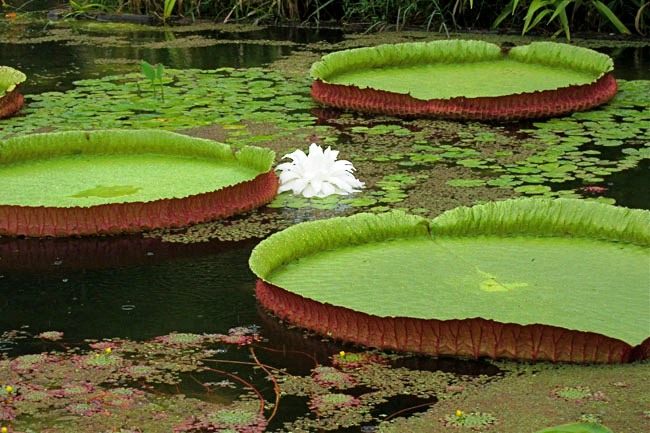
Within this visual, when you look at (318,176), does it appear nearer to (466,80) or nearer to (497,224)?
(497,224)


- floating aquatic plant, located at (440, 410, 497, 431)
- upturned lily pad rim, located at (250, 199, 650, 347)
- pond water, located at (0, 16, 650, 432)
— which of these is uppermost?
upturned lily pad rim, located at (250, 199, 650, 347)

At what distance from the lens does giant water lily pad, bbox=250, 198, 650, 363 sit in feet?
10.7

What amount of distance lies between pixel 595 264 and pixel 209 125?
283cm

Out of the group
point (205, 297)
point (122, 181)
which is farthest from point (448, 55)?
point (205, 297)

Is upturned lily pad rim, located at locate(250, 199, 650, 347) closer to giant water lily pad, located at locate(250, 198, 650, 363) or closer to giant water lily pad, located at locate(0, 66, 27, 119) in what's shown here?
giant water lily pad, located at locate(250, 198, 650, 363)

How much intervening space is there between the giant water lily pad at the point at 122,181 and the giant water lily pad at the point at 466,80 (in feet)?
4.83

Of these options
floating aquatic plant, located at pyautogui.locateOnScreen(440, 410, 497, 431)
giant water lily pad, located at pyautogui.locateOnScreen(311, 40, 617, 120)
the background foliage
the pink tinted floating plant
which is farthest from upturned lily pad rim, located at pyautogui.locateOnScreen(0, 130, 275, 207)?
the background foliage

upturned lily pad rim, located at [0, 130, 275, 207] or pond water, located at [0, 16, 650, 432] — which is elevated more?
upturned lily pad rim, located at [0, 130, 275, 207]

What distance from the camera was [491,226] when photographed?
3980 mm

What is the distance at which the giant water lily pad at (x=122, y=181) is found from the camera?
450 cm

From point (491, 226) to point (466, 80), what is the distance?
9.43 feet

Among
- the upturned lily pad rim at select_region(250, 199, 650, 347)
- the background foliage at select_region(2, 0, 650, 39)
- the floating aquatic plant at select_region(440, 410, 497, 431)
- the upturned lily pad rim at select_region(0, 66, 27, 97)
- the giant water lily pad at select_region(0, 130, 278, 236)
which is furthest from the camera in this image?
the background foliage at select_region(2, 0, 650, 39)

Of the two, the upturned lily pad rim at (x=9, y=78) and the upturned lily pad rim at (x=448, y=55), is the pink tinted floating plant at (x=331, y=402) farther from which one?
the upturned lily pad rim at (x=9, y=78)

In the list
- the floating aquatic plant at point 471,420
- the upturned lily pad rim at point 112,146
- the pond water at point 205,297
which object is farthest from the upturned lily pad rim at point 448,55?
the floating aquatic plant at point 471,420
